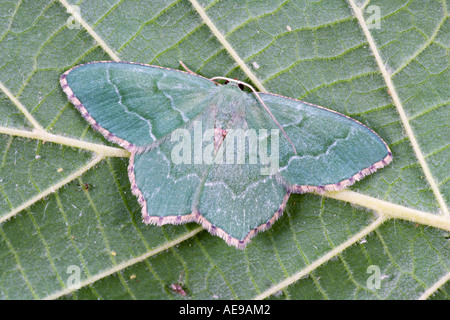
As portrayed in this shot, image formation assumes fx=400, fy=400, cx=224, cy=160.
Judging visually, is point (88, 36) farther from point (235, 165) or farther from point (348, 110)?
point (348, 110)

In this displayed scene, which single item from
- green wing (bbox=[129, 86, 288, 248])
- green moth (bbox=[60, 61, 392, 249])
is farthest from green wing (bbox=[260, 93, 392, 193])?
green wing (bbox=[129, 86, 288, 248])

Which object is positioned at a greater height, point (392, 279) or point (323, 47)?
point (323, 47)

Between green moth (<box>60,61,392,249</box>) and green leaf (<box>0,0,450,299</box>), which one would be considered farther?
green leaf (<box>0,0,450,299</box>)

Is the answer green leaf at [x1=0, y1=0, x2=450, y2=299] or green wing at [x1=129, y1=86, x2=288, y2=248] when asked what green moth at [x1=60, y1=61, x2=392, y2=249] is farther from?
green leaf at [x1=0, y1=0, x2=450, y2=299]

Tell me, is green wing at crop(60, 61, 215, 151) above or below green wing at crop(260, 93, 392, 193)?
above

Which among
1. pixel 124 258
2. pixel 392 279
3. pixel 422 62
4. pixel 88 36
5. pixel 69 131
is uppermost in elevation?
pixel 88 36

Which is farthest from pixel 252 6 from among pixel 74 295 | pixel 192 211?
pixel 74 295
